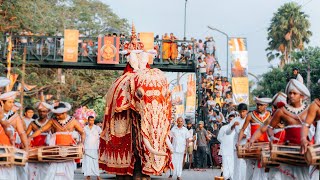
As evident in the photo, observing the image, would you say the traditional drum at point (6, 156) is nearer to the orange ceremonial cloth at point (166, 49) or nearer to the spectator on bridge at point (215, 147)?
the spectator on bridge at point (215, 147)

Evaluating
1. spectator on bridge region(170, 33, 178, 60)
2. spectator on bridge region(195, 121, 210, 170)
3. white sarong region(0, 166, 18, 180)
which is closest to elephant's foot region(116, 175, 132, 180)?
white sarong region(0, 166, 18, 180)

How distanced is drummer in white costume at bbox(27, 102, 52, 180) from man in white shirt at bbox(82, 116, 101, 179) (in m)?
7.94

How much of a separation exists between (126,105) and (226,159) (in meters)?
6.15

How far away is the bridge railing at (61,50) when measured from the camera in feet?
121

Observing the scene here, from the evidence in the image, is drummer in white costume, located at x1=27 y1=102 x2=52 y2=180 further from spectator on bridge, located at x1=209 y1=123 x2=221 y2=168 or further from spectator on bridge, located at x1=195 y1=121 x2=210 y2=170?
spectator on bridge, located at x1=209 y1=123 x2=221 y2=168

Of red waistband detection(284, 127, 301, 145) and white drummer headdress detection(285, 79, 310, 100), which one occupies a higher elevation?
white drummer headdress detection(285, 79, 310, 100)

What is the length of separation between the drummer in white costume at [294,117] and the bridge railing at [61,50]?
89.3 feet

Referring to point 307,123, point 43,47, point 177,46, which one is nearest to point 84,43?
point 43,47

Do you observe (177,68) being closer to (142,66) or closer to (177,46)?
(177,46)

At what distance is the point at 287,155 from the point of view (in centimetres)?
909

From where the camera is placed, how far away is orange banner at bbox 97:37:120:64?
120 feet

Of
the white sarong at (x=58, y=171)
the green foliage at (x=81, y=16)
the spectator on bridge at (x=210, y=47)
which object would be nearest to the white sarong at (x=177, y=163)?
the white sarong at (x=58, y=171)

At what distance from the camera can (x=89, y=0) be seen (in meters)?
59.6

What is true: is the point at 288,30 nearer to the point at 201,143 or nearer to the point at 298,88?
the point at 201,143
